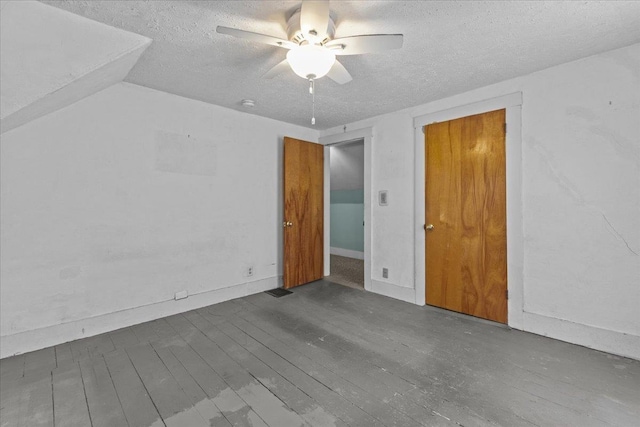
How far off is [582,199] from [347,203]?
15.1ft

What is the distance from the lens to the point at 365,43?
1719 mm

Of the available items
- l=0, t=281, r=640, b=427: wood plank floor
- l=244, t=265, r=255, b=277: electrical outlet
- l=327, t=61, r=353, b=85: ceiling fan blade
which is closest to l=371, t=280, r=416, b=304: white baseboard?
l=0, t=281, r=640, b=427: wood plank floor

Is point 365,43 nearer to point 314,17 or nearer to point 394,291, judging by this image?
point 314,17

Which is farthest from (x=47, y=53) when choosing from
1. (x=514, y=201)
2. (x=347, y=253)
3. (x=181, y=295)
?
(x=347, y=253)

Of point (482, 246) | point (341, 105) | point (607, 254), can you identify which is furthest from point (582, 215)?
point (341, 105)

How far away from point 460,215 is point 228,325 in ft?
9.00

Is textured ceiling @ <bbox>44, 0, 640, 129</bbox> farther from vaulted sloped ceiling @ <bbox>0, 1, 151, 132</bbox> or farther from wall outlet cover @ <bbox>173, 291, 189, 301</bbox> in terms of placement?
wall outlet cover @ <bbox>173, 291, 189, 301</bbox>

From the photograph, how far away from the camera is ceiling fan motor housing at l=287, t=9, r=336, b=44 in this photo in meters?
1.71

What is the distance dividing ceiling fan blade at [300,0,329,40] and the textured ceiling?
0.20 metres

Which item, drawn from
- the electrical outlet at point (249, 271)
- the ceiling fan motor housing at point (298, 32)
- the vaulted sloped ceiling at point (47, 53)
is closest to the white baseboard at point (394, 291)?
the electrical outlet at point (249, 271)

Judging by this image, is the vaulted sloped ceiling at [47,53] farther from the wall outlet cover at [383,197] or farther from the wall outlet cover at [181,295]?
the wall outlet cover at [383,197]

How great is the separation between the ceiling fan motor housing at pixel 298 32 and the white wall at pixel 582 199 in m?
2.00

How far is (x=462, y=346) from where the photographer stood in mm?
2398

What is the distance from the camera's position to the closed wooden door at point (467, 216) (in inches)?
112
